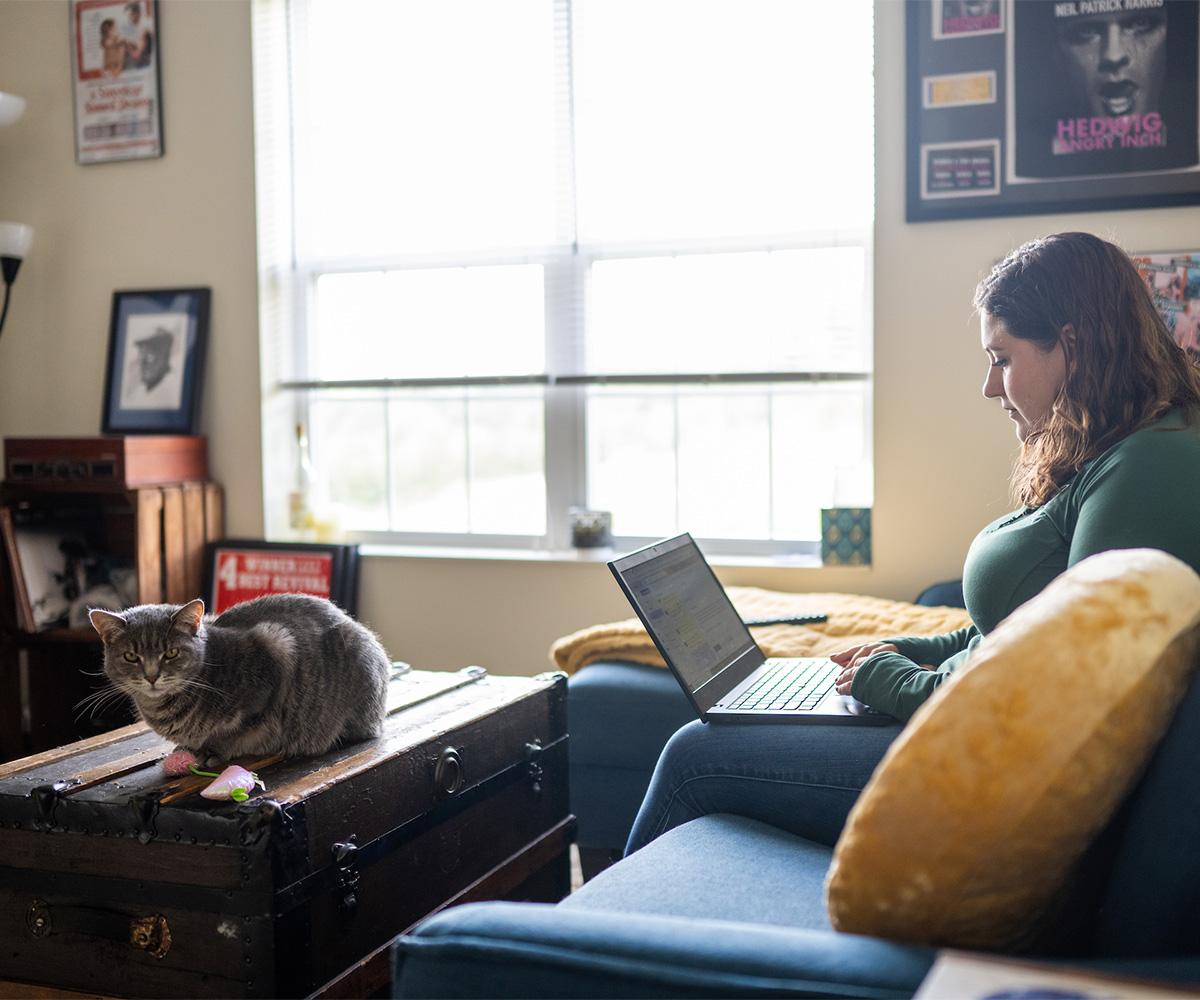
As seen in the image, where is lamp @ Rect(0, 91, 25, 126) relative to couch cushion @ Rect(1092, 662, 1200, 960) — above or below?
above

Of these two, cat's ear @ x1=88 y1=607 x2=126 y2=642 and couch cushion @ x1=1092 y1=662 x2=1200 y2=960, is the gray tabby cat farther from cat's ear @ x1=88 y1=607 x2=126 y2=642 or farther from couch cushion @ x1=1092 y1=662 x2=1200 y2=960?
couch cushion @ x1=1092 y1=662 x2=1200 y2=960

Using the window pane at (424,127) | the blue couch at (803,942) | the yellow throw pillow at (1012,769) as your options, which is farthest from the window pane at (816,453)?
the yellow throw pillow at (1012,769)

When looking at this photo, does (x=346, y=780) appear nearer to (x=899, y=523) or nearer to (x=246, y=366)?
(x=899, y=523)

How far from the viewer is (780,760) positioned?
1.72m

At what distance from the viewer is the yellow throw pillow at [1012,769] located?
3.02 ft

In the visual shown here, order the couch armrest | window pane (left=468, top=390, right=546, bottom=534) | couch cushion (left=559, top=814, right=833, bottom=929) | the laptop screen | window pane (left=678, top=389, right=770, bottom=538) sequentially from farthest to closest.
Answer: window pane (left=468, top=390, right=546, bottom=534)
window pane (left=678, top=389, right=770, bottom=538)
the laptop screen
couch cushion (left=559, top=814, right=833, bottom=929)
the couch armrest

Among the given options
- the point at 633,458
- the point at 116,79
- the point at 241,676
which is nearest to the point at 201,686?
the point at 241,676

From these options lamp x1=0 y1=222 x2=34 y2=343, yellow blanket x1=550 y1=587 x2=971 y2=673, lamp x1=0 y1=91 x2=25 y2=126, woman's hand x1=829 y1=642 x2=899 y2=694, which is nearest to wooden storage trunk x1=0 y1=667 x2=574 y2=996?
woman's hand x1=829 y1=642 x2=899 y2=694

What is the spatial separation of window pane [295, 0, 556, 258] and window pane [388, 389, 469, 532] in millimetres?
501

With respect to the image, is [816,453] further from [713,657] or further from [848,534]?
[713,657]

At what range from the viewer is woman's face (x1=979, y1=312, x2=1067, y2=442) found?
173cm

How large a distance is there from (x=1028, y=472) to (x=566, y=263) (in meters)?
2.21

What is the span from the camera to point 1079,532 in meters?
1.52

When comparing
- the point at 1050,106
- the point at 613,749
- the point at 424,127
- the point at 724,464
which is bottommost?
the point at 613,749
